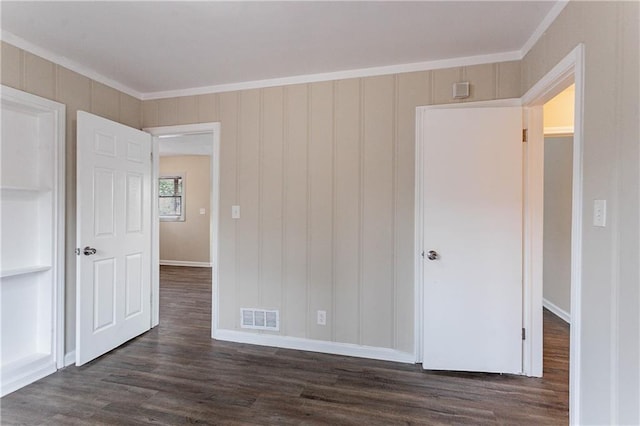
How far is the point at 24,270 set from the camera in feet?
7.57

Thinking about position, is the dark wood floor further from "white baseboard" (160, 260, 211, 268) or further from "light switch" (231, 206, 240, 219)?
"white baseboard" (160, 260, 211, 268)

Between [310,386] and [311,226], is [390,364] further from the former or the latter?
[311,226]

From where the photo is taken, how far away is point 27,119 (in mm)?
2383

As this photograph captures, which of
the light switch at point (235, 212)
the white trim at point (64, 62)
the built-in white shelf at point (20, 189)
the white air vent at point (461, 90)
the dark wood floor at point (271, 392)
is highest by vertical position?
the white trim at point (64, 62)

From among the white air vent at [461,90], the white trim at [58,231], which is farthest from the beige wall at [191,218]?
the white air vent at [461,90]

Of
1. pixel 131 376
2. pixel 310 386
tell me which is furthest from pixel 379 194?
pixel 131 376

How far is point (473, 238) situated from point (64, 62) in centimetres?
345

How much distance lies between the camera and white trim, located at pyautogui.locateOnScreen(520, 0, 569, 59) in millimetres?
1826

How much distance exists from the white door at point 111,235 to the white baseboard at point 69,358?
164 millimetres

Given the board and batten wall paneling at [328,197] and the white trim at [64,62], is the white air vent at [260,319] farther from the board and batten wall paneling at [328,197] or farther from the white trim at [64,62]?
the white trim at [64,62]

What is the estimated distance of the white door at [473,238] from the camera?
7.79ft

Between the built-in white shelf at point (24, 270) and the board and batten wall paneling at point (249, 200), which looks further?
the board and batten wall paneling at point (249, 200)

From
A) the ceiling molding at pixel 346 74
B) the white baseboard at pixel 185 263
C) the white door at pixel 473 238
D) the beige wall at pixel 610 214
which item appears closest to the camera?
the beige wall at pixel 610 214

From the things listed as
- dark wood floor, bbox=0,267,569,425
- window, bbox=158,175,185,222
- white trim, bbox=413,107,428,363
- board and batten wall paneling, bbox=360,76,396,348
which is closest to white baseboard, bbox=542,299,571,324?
dark wood floor, bbox=0,267,569,425
